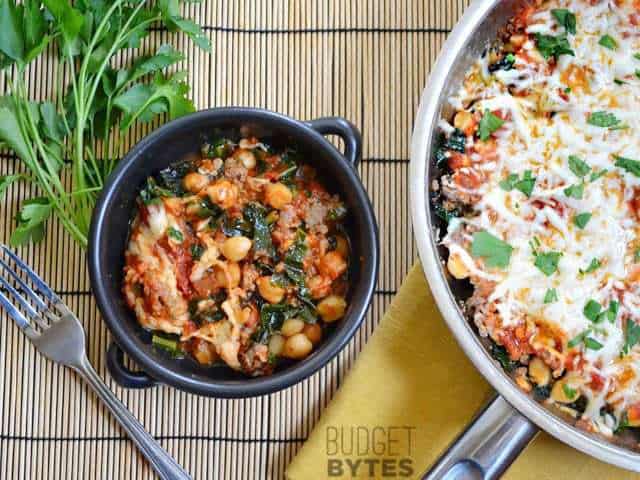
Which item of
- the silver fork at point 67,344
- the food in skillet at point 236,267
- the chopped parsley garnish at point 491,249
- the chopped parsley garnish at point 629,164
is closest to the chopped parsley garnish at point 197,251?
the food in skillet at point 236,267

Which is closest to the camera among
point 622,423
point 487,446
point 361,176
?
point 487,446

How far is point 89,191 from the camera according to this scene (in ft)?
7.59

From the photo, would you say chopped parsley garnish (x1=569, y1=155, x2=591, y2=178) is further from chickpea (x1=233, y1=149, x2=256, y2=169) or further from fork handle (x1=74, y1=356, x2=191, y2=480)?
fork handle (x1=74, y1=356, x2=191, y2=480)

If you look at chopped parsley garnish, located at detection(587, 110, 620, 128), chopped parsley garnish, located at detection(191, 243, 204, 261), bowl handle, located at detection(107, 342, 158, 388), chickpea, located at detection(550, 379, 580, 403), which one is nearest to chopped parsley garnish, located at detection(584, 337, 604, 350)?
chickpea, located at detection(550, 379, 580, 403)

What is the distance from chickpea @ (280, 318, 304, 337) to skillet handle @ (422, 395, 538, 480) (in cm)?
49

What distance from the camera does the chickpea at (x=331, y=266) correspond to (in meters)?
2.18

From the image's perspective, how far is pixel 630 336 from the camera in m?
2.07

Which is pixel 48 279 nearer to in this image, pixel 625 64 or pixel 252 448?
pixel 252 448

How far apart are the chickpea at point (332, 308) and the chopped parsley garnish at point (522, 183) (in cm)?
52

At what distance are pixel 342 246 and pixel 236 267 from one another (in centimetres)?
30

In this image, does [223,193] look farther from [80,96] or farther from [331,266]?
[80,96]

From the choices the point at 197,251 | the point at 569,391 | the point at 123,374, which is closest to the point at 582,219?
the point at 569,391

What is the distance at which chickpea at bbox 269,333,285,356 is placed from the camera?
7.17 ft

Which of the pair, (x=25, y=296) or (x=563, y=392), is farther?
(x=25, y=296)
